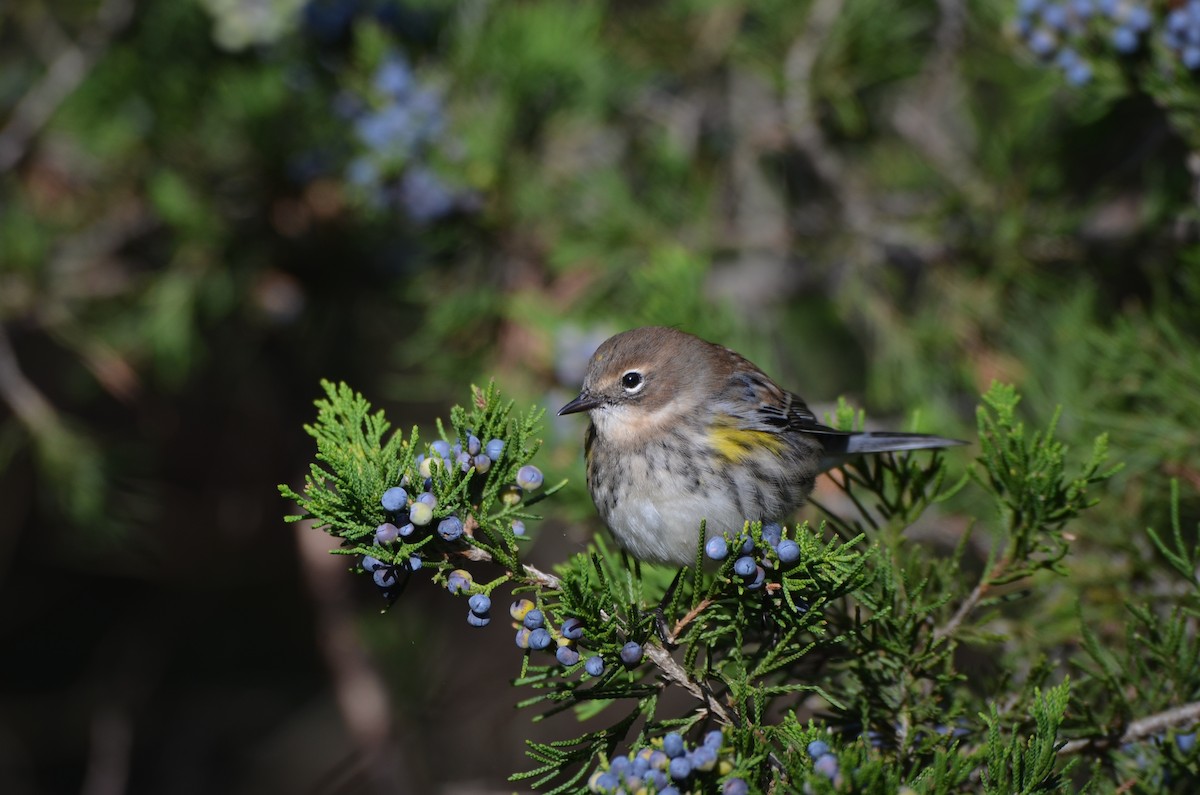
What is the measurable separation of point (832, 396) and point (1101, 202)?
1.37 meters

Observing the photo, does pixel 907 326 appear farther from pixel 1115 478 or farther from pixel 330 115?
pixel 330 115

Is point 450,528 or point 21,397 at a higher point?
point 21,397

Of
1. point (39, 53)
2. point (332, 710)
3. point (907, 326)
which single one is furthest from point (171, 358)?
point (907, 326)

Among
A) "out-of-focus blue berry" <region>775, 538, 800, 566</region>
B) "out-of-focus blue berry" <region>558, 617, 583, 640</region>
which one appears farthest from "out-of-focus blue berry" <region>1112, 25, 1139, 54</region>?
"out-of-focus blue berry" <region>558, 617, 583, 640</region>

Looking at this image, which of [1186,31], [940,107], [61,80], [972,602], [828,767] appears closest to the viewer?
[828,767]

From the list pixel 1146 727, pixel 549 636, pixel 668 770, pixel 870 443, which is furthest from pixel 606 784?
pixel 870 443

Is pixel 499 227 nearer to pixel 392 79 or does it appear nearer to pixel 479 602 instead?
pixel 392 79

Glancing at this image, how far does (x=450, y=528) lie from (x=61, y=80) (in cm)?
248

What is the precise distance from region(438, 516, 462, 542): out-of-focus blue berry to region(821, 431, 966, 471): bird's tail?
0.90 metres

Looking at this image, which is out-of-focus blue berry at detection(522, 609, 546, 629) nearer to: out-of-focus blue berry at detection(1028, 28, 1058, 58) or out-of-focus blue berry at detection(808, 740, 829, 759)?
out-of-focus blue berry at detection(808, 740, 829, 759)

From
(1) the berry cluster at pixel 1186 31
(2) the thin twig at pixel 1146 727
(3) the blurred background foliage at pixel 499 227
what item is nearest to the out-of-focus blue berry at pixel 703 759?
(2) the thin twig at pixel 1146 727

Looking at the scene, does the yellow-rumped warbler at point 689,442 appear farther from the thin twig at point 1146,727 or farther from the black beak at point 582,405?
the thin twig at point 1146,727

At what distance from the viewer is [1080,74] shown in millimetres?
2359

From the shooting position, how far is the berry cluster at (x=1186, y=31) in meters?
2.11
